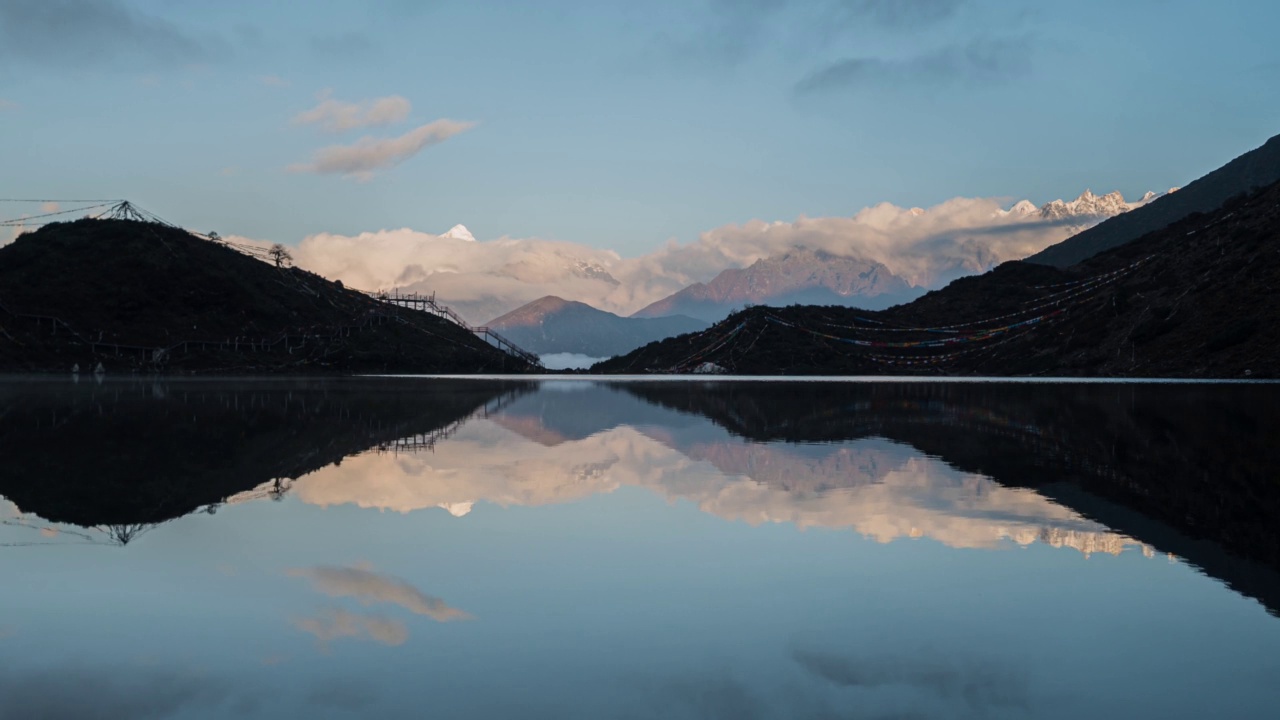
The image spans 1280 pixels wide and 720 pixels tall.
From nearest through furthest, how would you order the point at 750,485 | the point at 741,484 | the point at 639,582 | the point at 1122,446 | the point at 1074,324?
the point at 639,582 → the point at 750,485 → the point at 741,484 → the point at 1122,446 → the point at 1074,324

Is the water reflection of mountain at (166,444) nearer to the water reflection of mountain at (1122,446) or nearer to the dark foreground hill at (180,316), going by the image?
the water reflection of mountain at (1122,446)

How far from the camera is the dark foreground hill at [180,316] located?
9106 cm

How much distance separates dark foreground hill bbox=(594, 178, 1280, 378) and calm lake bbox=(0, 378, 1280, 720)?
197 feet

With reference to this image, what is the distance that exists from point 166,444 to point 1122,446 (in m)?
21.7

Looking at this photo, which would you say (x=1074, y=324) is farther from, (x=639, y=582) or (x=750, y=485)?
(x=639, y=582)

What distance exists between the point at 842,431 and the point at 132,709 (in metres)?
23.1

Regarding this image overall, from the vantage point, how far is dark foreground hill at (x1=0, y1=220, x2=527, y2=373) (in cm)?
9106

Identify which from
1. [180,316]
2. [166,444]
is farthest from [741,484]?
[180,316]

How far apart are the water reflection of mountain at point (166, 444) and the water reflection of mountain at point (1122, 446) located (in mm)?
10901

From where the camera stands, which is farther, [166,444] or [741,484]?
[166,444]

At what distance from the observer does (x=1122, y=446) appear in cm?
2286

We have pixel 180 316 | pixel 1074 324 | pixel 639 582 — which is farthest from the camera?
pixel 180 316

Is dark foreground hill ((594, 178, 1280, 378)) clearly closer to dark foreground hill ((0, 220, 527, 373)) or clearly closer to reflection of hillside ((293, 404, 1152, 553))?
dark foreground hill ((0, 220, 527, 373))

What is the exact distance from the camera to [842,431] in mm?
27781
